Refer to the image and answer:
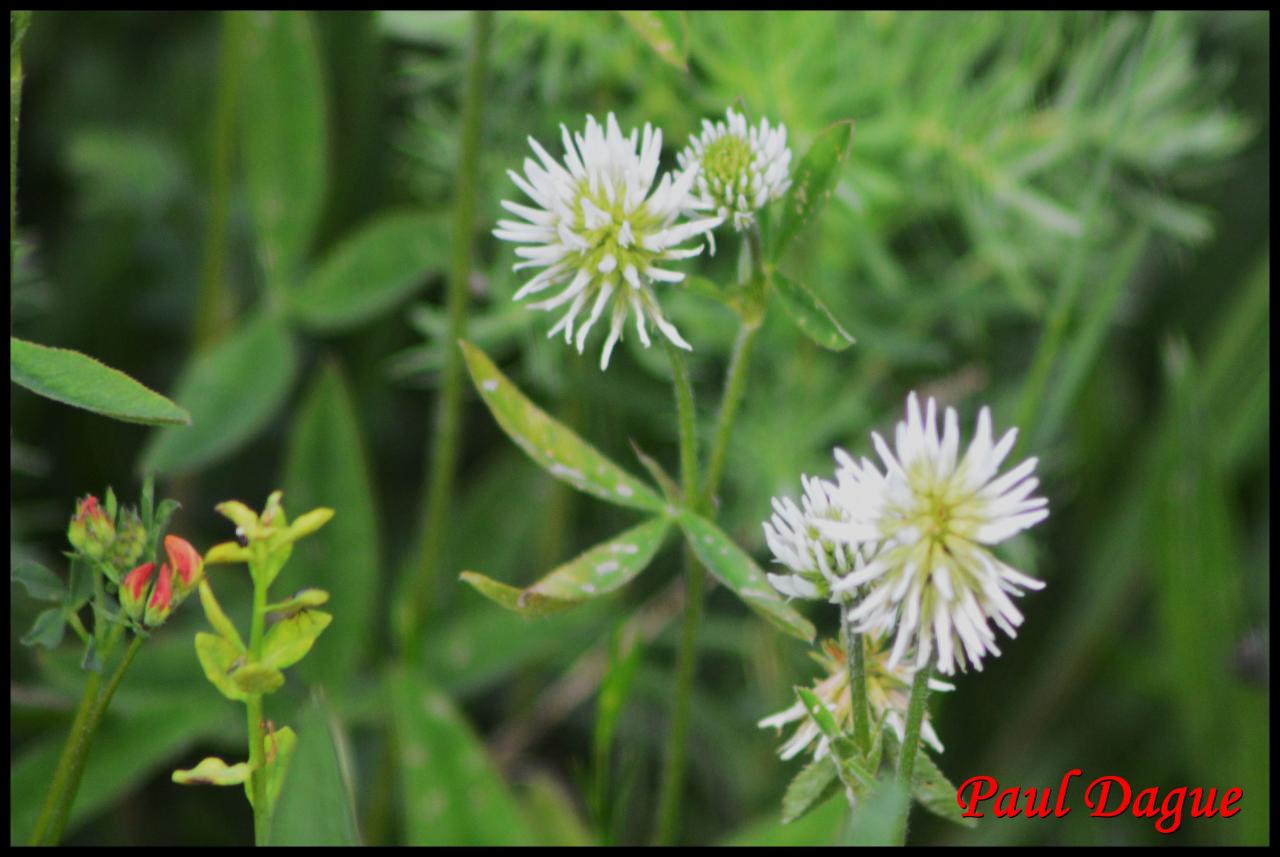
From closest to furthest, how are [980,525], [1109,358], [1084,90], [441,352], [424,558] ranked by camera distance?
[980,525] < [424,558] < [441,352] < [1084,90] < [1109,358]

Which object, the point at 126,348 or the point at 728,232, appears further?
the point at 126,348

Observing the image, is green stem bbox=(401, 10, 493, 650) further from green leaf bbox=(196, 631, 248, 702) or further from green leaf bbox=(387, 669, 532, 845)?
green leaf bbox=(196, 631, 248, 702)

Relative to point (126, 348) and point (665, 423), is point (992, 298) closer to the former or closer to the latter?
point (665, 423)

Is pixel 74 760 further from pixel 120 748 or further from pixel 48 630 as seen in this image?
pixel 120 748

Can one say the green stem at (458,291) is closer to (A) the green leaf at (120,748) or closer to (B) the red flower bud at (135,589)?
(A) the green leaf at (120,748)

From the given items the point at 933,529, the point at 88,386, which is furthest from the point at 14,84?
the point at 933,529

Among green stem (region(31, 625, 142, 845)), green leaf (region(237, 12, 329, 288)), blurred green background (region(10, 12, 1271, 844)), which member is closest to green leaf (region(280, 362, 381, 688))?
blurred green background (region(10, 12, 1271, 844))

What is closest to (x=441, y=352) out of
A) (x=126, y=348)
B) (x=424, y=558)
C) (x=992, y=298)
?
(x=424, y=558)
